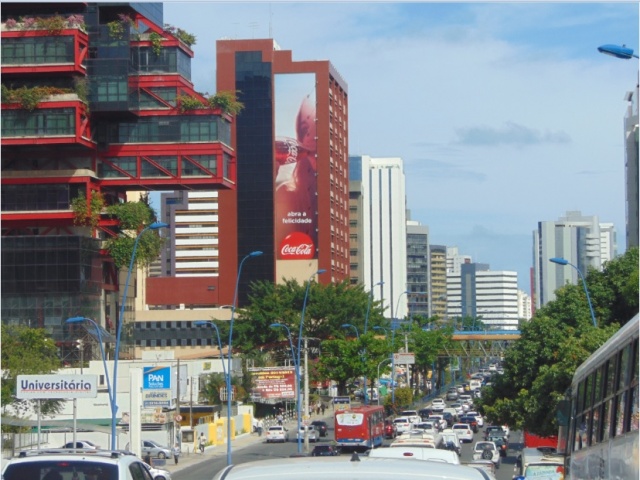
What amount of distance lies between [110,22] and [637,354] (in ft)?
261

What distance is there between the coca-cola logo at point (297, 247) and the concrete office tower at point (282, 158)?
112 mm

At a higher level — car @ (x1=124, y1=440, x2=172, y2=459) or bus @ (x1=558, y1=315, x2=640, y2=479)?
bus @ (x1=558, y1=315, x2=640, y2=479)

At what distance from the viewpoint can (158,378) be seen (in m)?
58.9

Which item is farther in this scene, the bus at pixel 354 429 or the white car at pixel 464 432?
the white car at pixel 464 432

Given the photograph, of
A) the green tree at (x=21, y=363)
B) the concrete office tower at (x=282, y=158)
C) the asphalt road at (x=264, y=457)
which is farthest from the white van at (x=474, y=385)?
the green tree at (x=21, y=363)

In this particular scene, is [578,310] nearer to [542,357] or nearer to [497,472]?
[542,357]

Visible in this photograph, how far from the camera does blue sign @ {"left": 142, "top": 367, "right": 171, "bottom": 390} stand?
2308 inches

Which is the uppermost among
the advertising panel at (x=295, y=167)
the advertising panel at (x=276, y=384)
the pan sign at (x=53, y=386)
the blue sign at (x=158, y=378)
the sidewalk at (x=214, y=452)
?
the advertising panel at (x=295, y=167)

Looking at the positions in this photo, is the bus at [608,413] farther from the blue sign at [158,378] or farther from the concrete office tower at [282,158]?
the concrete office tower at [282,158]

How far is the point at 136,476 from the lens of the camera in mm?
13195

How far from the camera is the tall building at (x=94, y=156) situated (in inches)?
3314

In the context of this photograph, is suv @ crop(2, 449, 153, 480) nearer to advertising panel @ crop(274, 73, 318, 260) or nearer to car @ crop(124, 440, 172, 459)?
car @ crop(124, 440, 172, 459)

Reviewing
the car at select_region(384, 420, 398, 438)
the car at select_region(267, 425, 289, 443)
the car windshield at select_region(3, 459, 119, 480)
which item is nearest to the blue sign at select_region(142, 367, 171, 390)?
the car at select_region(267, 425, 289, 443)

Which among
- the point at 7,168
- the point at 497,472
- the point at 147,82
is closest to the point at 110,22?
the point at 147,82
